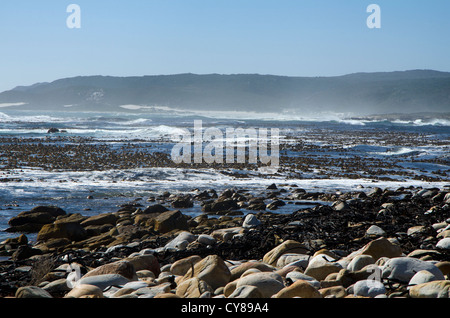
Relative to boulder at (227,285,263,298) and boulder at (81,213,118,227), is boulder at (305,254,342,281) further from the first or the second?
boulder at (81,213,118,227)

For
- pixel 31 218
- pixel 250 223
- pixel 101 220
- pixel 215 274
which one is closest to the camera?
pixel 215 274

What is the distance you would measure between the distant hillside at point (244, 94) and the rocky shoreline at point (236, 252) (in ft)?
435

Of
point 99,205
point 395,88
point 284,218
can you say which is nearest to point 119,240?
point 284,218

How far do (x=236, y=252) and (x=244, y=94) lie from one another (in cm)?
16696

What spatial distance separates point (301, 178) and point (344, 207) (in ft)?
23.5

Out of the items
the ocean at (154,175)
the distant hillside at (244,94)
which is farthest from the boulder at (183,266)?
the distant hillside at (244,94)

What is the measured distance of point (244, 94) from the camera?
17100 centimetres

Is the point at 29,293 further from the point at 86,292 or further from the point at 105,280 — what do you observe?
the point at 105,280

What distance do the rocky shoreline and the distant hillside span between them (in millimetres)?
132634

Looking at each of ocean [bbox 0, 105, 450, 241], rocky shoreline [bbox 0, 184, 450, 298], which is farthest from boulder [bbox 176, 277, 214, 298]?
ocean [bbox 0, 105, 450, 241]

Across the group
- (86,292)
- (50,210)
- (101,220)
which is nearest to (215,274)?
(86,292)

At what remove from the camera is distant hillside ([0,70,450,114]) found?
148125mm

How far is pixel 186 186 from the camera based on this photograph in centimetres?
1451
